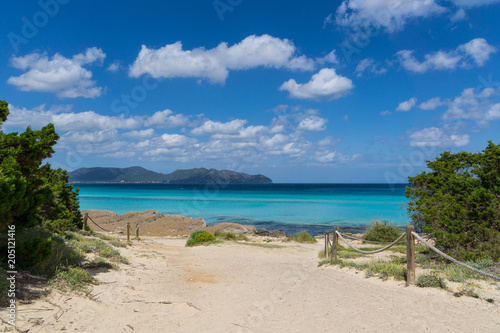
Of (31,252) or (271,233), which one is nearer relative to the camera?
(31,252)

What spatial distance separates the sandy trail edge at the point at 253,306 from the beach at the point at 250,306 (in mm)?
15

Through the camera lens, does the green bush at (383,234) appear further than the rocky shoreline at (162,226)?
No

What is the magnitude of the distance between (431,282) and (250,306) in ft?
13.2

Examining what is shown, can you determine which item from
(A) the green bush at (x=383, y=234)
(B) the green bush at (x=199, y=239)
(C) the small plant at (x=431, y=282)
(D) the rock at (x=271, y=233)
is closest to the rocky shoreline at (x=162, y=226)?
(D) the rock at (x=271, y=233)

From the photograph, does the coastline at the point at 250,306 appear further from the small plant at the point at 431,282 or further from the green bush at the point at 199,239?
the green bush at the point at 199,239

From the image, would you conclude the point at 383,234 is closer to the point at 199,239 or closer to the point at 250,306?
the point at 199,239

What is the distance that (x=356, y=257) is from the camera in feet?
40.0

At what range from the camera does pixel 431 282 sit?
707 centimetres

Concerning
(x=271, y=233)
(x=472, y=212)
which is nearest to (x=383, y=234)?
(x=472, y=212)

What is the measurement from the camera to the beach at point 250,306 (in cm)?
513

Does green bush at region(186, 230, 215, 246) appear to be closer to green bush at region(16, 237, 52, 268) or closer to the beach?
the beach

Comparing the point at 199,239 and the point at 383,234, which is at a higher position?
the point at 383,234

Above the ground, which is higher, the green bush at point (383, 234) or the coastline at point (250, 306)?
the coastline at point (250, 306)

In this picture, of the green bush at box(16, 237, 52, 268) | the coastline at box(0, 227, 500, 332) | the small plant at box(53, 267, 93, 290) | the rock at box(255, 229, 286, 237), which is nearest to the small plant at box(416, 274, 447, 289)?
the coastline at box(0, 227, 500, 332)
